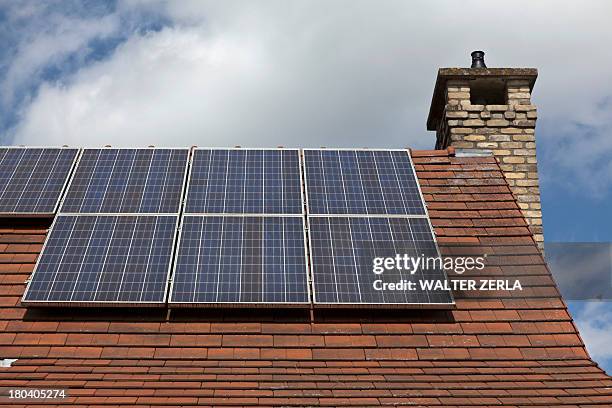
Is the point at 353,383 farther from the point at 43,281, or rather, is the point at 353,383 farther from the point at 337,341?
the point at 43,281

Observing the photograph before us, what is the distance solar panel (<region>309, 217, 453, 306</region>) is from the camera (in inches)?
334

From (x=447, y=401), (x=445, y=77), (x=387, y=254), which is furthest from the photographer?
(x=445, y=77)

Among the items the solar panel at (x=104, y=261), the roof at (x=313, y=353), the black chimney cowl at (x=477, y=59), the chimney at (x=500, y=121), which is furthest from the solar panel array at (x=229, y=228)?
the black chimney cowl at (x=477, y=59)

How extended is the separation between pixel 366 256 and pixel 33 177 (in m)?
5.35

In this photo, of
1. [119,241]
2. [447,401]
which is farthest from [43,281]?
[447,401]

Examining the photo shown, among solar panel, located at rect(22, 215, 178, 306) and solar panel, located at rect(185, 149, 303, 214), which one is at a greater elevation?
solar panel, located at rect(185, 149, 303, 214)

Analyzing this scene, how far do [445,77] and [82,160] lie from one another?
6747 mm

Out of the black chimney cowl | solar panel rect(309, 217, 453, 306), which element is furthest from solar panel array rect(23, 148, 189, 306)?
the black chimney cowl

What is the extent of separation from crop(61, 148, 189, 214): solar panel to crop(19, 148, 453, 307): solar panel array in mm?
24

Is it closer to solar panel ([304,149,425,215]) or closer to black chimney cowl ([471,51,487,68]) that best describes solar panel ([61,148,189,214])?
solar panel ([304,149,425,215])

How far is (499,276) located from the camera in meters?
9.29
